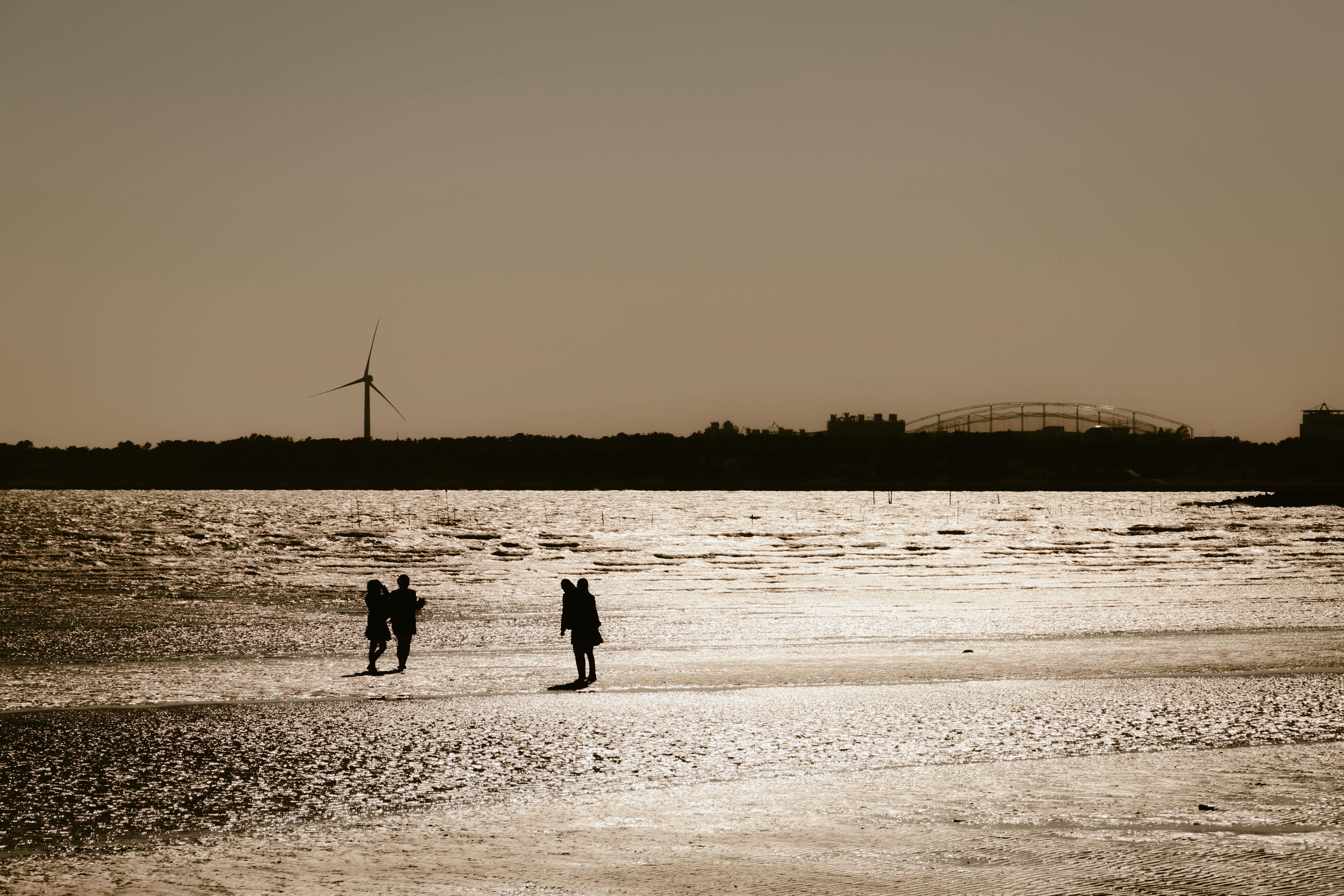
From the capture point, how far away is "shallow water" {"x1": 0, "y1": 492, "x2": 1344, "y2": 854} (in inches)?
467

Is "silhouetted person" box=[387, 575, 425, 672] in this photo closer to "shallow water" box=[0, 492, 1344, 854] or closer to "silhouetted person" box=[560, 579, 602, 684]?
"shallow water" box=[0, 492, 1344, 854]

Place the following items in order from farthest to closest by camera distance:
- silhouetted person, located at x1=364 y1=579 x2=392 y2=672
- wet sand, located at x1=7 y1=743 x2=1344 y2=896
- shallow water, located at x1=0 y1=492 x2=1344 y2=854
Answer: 1. silhouetted person, located at x1=364 y1=579 x2=392 y2=672
2. shallow water, located at x1=0 y1=492 x2=1344 y2=854
3. wet sand, located at x1=7 y1=743 x2=1344 y2=896

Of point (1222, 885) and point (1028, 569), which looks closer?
point (1222, 885)

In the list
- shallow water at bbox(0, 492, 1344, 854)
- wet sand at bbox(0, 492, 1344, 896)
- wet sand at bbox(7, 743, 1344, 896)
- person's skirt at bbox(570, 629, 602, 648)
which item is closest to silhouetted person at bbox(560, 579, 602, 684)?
person's skirt at bbox(570, 629, 602, 648)

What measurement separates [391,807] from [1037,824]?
5859mm

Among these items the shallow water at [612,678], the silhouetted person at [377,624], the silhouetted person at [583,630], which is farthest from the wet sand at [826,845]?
the silhouetted person at [377,624]

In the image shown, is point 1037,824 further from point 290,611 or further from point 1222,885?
point 290,611

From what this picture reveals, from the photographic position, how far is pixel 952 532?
9412cm

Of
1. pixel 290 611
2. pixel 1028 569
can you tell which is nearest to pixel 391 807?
pixel 290 611

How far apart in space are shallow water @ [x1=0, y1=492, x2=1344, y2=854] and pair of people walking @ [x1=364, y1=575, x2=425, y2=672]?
0.76 m

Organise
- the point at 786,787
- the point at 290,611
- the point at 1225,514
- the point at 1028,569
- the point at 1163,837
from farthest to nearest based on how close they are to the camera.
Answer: the point at 1225,514 → the point at 1028,569 → the point at 290,611 → the point at 786,787 → the point at 1163,837

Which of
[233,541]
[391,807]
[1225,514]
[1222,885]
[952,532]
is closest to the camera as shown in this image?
[1222,885]

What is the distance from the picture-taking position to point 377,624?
2080cm

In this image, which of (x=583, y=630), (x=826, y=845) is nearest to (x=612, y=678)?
(x=583, y=630)
